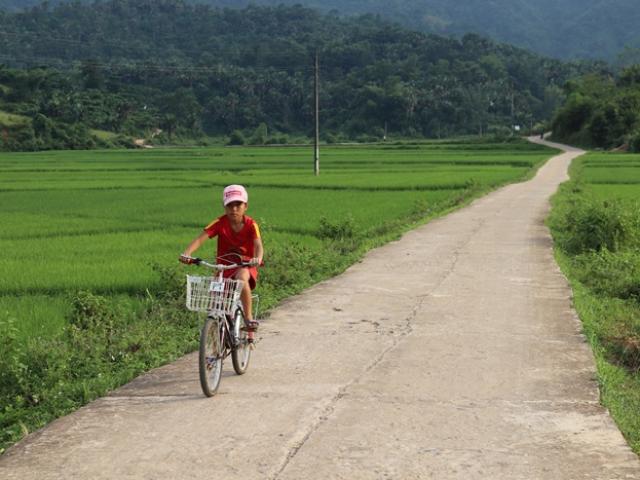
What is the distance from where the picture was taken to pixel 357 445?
5066 millimetres

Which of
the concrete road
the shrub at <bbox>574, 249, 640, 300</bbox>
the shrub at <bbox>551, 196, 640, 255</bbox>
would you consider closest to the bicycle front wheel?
the concrete road

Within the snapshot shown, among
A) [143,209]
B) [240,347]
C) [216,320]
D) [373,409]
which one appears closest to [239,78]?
[143,209]

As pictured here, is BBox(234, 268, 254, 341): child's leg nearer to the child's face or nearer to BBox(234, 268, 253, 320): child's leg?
BBox(234, 268, 253, 320): child's leg

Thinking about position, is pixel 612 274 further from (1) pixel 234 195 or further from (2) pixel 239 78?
(2) pixel 239 78

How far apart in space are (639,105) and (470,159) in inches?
1004

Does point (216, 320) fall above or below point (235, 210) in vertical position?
below

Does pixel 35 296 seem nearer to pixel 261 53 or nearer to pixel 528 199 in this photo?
pixel 528 199

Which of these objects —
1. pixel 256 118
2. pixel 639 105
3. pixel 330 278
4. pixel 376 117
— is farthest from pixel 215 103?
pixel 330 278

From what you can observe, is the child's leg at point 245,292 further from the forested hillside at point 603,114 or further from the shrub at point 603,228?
the forested hillside at point 603,114

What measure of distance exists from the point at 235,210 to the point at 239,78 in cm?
10771

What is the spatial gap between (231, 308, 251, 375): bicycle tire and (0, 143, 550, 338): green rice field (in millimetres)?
2295

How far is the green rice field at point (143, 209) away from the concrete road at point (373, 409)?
252 cm

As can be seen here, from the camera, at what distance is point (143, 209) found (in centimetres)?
2236

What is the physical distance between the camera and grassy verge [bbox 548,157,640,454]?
640cm
